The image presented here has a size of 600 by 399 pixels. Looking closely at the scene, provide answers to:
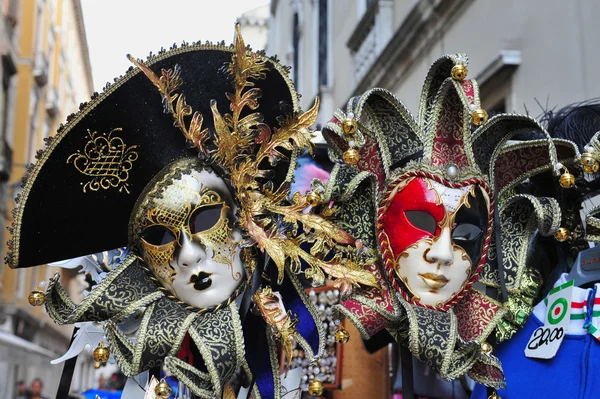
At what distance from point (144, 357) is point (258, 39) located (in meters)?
16.1

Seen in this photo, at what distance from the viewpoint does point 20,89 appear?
12086 mm

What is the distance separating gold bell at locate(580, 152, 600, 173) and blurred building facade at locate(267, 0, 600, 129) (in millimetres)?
501

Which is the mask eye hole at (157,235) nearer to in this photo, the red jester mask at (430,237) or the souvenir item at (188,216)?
the souvenir item at (188,216)

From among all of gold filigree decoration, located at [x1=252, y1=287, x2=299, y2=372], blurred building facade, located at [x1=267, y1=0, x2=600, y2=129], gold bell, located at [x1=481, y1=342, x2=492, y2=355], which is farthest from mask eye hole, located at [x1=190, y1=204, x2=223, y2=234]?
blurred building facade, located at [x1=267, y1=0, x2=600, y2=129]

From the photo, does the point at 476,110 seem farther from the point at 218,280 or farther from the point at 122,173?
the point at 122,173

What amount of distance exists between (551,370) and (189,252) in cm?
108

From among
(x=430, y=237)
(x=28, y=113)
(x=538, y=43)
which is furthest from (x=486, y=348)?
(x=28, y=113)

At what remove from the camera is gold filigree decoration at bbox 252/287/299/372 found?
83.8 inches

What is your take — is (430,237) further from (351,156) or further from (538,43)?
(538,43)

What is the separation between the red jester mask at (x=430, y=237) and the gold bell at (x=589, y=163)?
30 centimetres

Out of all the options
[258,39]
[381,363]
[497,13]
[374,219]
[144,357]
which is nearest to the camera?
[144,357]

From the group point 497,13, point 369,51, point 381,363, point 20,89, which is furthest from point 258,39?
point 381,363

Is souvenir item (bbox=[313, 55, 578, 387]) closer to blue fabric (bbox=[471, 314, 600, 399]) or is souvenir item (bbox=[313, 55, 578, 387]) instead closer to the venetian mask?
blue fabric (bbox=[471, 314, 600, 399])

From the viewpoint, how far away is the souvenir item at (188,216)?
6.84ft
